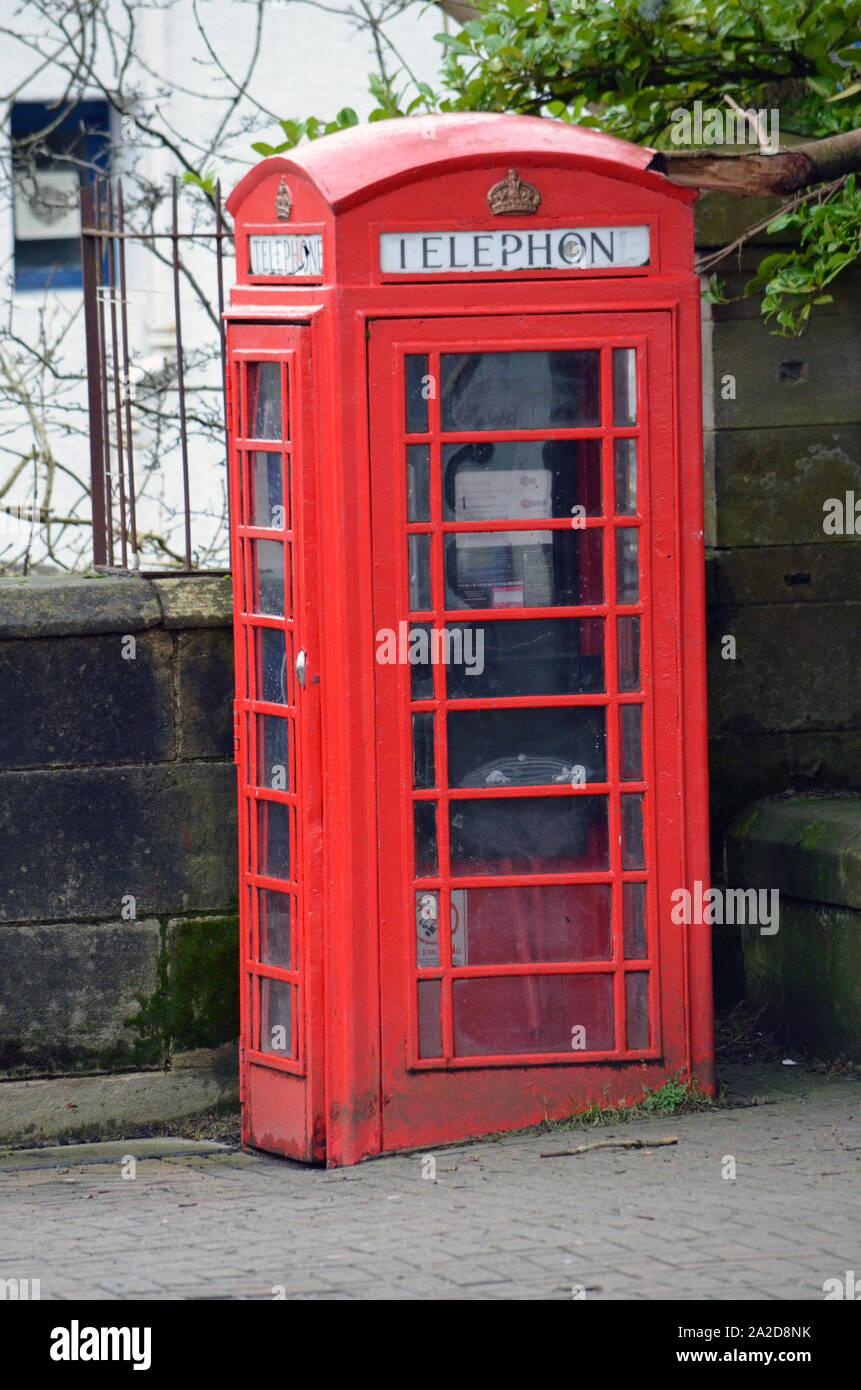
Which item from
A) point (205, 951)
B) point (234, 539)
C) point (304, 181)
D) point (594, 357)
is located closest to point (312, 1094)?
point (205, 951)

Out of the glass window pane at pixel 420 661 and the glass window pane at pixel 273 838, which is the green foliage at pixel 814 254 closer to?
the glass window pane at pixel 420 661

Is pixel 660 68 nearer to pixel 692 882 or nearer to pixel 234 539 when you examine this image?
pixel 234 539

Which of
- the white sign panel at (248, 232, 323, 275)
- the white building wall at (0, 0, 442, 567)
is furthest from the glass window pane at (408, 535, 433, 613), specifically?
the white building wall at (0, 0, 442, 567)

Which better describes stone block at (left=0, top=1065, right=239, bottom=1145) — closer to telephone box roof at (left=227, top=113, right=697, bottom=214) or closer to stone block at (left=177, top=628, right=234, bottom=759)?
stone block at (left=177, top=628, right=234, bottom=759)

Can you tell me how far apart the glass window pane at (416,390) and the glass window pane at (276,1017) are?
1.74 m

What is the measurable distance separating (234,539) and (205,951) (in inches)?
54.9

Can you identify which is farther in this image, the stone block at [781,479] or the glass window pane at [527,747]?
the stone block at [781,479]

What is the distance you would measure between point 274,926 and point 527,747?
97cm

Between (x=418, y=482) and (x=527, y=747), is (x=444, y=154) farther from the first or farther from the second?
(x=527, y=747)

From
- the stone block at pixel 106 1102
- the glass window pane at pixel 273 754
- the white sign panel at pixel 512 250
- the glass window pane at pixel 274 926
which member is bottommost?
the stone block at pixel 106 1102

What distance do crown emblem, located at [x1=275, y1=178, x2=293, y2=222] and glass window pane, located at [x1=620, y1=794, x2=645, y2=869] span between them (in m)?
2.01

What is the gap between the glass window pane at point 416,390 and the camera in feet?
17.2

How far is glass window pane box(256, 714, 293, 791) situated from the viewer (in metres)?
5.55

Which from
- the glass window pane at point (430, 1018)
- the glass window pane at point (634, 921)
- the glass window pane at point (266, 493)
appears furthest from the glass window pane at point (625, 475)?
the glass window pane at point (430, 1018)
